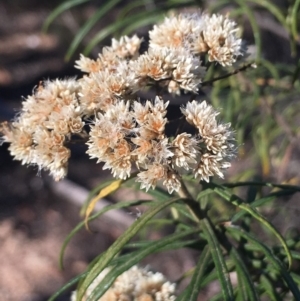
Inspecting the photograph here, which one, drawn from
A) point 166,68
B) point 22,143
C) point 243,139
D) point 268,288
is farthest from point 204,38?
point 243,139

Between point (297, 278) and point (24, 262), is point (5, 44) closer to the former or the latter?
point (24, 262)

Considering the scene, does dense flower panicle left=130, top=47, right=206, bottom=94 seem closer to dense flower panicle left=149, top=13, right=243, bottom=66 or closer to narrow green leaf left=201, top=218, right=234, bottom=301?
dense flower panicle left=149, top=13, right=243, bottom=66

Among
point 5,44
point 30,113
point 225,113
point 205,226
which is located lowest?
point 205,226

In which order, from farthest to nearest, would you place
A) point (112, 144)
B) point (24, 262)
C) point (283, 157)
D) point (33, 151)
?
1. point (24, 262)
2. point (283, 157)
3. point (33, 151)
4. point (112, 144)

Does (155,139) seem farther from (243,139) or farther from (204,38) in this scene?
(243,139)

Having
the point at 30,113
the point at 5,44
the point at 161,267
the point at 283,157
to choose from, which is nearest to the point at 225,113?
the point at 283,157

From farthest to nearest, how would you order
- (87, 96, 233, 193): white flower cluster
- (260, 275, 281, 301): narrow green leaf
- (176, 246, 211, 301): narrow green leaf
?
(260, 275, 281, 301): narrow green leaf, (176, 246, 211, 301): narrow green leaf, (87, 96, 233, 193): white flower cluster

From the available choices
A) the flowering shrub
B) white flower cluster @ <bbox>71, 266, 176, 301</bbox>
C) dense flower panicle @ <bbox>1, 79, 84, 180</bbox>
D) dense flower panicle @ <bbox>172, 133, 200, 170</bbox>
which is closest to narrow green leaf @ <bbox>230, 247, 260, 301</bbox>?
the flowering shrub
